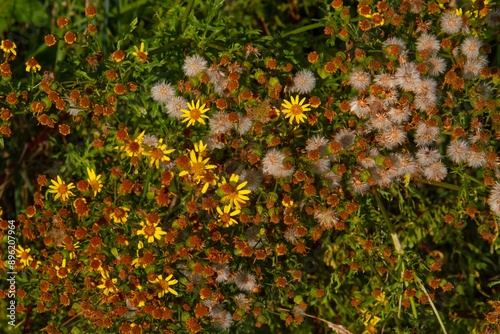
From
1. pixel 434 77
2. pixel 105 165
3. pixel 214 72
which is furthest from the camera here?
pixel 105 165

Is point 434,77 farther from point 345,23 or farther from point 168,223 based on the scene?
point 168,223

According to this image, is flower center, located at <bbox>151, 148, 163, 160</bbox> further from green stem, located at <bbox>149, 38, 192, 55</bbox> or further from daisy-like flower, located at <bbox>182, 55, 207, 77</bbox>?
green stem, located at <bbox>149, 38, 192, 55</bbox>

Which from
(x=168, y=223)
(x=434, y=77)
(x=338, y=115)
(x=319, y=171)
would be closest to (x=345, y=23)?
(x=338, y=115)

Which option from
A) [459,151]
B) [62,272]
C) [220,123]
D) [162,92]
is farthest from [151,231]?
[459,151]

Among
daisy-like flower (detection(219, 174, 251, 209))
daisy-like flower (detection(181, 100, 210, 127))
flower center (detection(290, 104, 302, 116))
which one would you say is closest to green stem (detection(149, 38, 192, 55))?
Answer: daisy-like flower (detection(181, 100, 210, 127))

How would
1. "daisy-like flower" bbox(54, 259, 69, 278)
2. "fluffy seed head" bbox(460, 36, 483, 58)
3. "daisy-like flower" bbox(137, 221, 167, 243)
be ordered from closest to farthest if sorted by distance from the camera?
"daisy-like flower" bbox(137, 221, 167, 243), "daisy-like flower" bbox(54, 259, 69, 278), "fluffy seed head" bbox(460, 36, 483, 58)

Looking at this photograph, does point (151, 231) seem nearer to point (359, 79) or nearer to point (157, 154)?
point (157, 154)

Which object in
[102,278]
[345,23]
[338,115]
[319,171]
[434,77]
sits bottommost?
[102,278]
